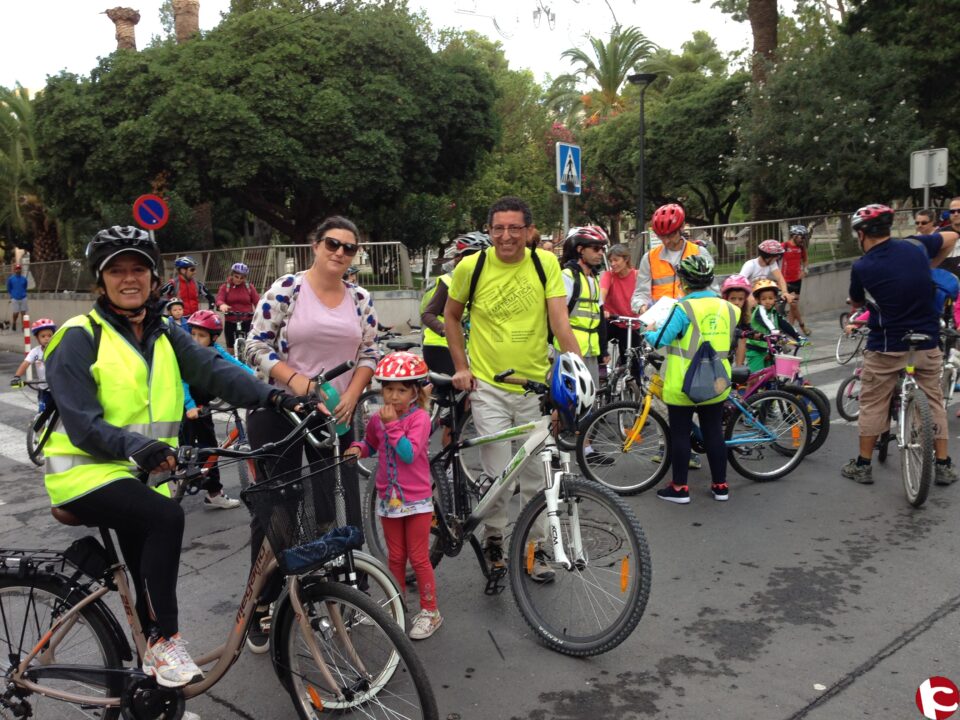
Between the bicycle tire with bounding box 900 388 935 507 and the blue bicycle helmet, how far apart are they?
9.32 ft

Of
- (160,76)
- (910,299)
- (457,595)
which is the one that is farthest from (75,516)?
(160,76)

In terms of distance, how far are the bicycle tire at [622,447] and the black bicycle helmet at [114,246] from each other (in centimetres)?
364

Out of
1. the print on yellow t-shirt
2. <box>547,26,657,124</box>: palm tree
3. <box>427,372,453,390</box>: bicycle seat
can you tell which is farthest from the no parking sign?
<box>547,26,657,124</box>: palm tree

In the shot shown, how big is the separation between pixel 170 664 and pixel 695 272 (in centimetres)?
397

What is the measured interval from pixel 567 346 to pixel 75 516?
7.75 feet

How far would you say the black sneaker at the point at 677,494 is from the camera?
220 inches

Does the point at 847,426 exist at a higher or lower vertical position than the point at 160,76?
lower

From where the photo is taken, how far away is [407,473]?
3.79 meters

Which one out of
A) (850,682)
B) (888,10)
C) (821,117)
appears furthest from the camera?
(888,10)

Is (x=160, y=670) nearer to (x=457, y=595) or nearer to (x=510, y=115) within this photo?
(x=457, y=595)

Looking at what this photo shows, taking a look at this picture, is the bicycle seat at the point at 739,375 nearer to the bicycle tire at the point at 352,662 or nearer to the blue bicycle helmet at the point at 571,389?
the blue bicycle helmet at the point at 571,389

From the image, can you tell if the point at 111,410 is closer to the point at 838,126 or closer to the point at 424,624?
the point at 424,624

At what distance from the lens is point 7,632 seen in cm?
292

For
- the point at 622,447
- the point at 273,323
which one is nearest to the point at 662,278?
the point at 622,447
